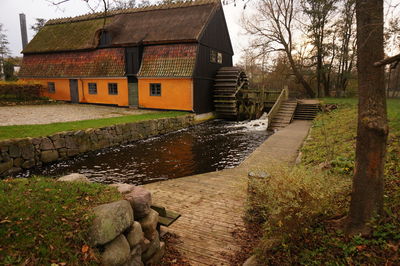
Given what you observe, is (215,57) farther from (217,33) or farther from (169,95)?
(169,95)

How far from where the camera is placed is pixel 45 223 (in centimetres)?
270

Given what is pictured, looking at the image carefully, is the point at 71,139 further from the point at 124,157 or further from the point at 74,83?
the point at 74,83

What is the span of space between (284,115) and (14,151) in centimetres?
1486

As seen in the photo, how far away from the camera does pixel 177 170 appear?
29.5 ft

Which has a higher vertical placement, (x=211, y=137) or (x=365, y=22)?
(x=365, y=22)

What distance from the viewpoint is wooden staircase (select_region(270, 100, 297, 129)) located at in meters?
16.3

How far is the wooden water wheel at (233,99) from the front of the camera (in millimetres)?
20219

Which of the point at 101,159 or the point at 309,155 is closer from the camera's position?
the point at 309,155

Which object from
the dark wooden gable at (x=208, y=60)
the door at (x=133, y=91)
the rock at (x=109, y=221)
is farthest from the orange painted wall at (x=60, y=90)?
the rock at (x=109, y=221)

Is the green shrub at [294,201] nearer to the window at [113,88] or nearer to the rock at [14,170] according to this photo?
the rock at [14,170]

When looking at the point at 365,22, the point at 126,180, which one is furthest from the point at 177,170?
the point at 365,22

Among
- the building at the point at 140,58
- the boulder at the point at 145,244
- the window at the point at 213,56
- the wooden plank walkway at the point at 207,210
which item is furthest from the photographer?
the window at the point at 213,56

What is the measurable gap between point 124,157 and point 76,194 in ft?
23.8

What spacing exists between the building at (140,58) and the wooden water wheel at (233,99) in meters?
0.73
